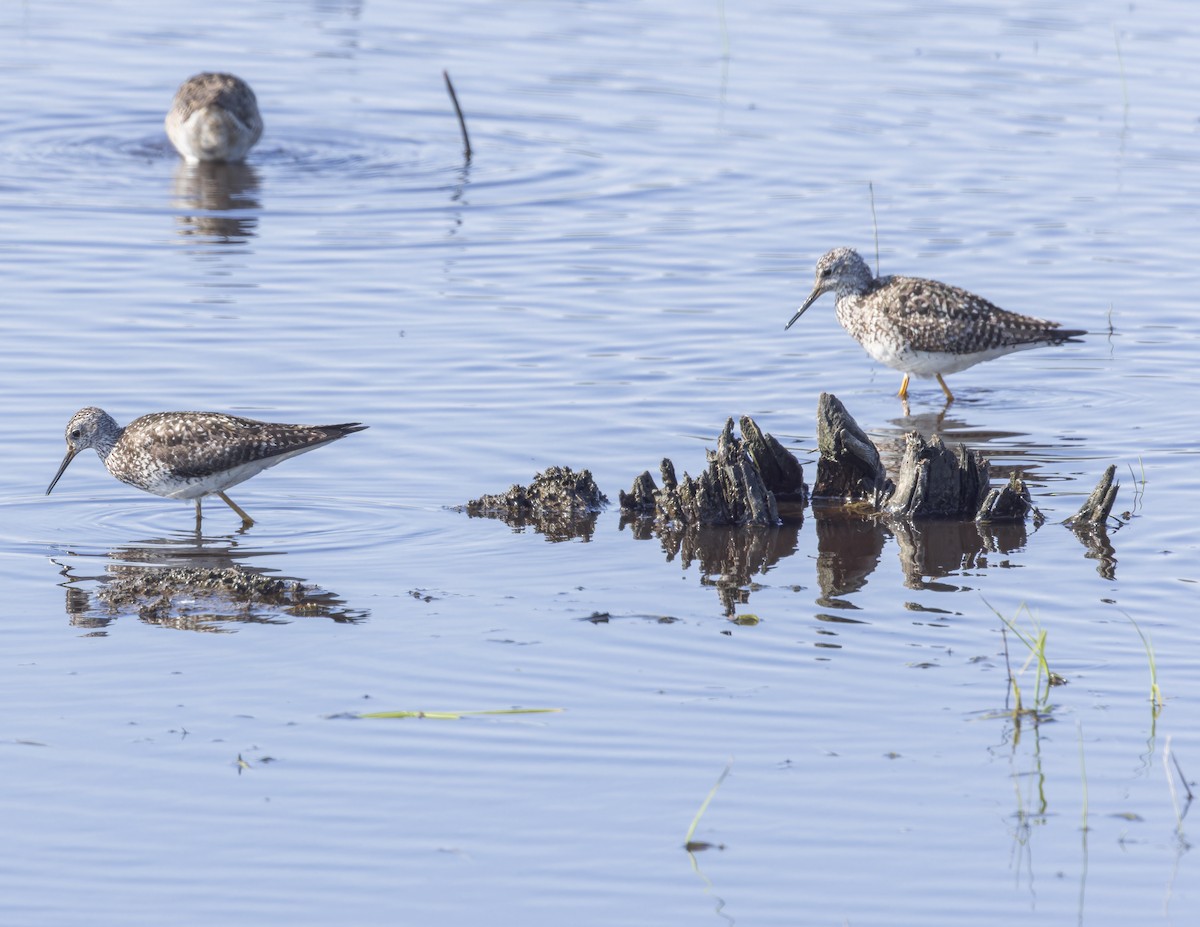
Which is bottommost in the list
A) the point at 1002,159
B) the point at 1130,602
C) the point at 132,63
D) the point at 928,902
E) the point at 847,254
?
the point at 928,902

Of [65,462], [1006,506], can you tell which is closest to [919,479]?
[1006,506]

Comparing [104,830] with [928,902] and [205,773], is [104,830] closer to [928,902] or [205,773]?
[205,773]

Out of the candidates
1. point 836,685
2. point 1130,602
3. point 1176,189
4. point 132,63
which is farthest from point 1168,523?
point 132,63

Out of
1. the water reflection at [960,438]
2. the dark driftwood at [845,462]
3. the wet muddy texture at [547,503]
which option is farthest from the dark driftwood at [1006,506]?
the wet muddy texture at [547,503]

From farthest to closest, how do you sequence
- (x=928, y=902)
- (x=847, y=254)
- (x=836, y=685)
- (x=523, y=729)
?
1. (x=847, y=254)
2. (x=836, y=685)
3. (x=523, y=729)
4. (x=928, y=902)

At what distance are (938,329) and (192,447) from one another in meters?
6.11

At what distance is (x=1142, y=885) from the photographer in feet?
23.0

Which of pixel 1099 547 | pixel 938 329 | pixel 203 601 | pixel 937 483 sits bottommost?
pixel 203 601

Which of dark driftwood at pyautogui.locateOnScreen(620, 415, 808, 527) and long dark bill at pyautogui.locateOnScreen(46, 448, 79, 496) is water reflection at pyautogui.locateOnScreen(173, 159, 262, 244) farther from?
dark driftwood at pyautogui.locateOnScreen(620, 415, 808, 527)

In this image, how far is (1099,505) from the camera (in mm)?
11438

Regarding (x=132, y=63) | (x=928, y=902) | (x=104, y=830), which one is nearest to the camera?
(x=928, y=902)

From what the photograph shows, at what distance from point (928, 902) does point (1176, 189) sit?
15822 mm

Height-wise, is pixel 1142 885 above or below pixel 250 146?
below

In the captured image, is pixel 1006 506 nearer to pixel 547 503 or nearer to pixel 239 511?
pixel 547 503
